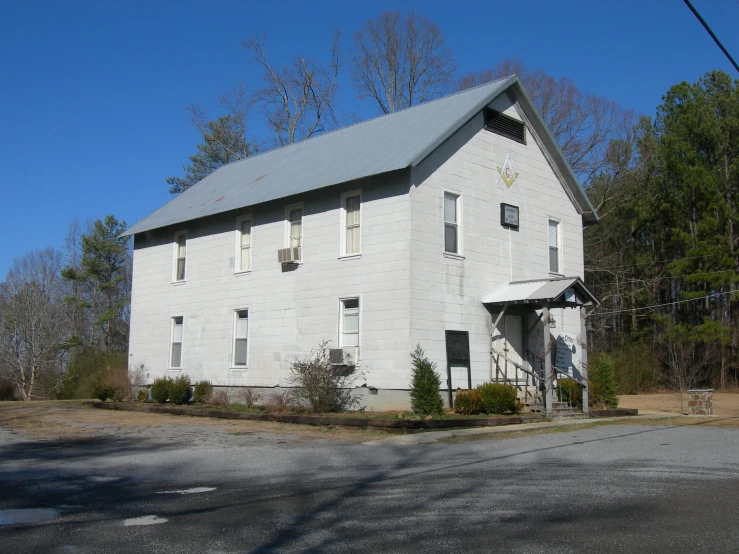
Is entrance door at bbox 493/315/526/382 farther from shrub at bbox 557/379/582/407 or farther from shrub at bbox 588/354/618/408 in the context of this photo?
shrub at bbox 588/354/618/408

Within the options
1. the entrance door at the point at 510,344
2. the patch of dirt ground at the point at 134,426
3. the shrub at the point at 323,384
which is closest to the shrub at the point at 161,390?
the patch of dirt ground at the point at 134,426

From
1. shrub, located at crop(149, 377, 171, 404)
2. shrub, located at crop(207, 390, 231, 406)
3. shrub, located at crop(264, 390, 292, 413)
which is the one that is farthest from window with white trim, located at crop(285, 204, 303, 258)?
shrub, located at crop(149, 377, 171, 404)

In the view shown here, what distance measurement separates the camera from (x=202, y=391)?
2381 centimetres

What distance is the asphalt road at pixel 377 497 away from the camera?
655 cm

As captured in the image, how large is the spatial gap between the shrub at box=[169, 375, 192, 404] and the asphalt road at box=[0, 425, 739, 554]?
1030 cm

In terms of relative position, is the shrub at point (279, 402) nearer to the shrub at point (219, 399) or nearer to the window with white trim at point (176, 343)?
the shrub at point (219, 399)

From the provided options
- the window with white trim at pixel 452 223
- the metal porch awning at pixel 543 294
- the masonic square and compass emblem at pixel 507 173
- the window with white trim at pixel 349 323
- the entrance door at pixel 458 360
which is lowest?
the entrance door at pixel 458 360

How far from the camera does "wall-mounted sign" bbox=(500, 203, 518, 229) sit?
72.2 ft

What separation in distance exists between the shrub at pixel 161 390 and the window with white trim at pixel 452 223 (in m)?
10.5

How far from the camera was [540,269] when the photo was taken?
2309 cm

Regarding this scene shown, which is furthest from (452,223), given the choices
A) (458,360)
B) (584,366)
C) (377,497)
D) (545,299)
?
(377,497)

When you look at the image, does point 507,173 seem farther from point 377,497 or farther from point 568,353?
point 377,497

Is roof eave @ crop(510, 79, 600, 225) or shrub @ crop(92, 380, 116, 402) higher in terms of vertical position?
roof eave @ crop(510, 79, 600, 225)

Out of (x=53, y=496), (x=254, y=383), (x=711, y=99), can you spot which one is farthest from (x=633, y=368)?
(x=53, y=496)
